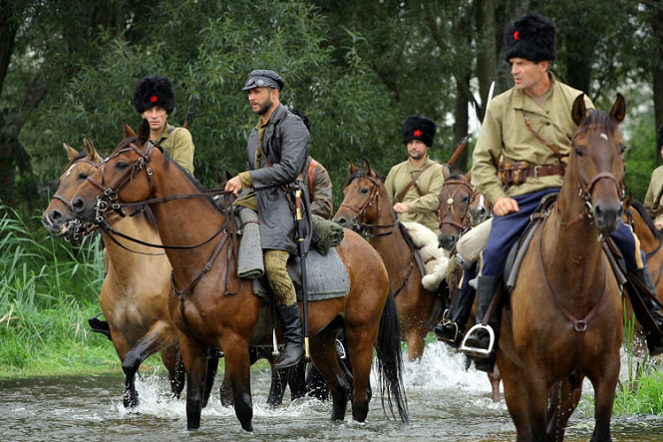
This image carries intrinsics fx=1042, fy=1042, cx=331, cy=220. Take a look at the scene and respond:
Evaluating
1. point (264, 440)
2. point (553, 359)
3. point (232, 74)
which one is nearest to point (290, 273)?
point (264, 440)

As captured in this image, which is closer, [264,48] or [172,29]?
[264,48]

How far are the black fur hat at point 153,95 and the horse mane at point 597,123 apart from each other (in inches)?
223

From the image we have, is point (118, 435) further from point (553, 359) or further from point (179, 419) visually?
point (553, 359)

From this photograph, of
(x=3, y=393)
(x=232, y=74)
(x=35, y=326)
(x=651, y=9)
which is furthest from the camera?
(x=651, y=9)

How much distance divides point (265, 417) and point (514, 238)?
399 centimetres

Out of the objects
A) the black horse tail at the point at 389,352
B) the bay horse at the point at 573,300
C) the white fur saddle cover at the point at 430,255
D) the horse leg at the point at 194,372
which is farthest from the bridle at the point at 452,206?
the bay horse at the point at 573,300

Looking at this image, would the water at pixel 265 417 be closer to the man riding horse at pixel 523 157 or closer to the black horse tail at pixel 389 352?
the black horse tail at pixel 389 352

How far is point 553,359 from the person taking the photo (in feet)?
19.9

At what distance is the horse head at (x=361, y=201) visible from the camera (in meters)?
11.7

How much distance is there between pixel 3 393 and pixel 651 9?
590 inches

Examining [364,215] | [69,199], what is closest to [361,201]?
[364,215]

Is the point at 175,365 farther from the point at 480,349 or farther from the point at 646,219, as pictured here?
the point at 646,219

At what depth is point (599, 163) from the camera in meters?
5.63

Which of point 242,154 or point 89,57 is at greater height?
point 89,57
